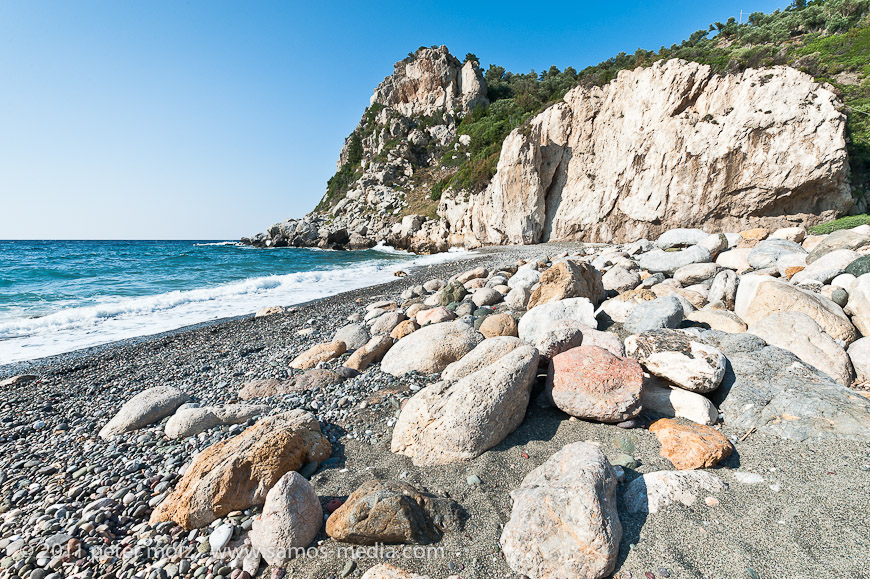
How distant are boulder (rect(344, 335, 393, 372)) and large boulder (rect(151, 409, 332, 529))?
1.93 metres

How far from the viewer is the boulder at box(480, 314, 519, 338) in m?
5.16

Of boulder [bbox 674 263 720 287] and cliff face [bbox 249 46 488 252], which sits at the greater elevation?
cliff face [bbox 249 46 488 252]

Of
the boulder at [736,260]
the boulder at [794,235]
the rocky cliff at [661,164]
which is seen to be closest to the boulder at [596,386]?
the boulder at [736,260]

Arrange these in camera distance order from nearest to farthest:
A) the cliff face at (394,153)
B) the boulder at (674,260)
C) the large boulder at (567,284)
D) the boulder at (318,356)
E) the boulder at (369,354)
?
the boulder at (369,354) → the boulder at (318,356) → the large boulder at (567,284) → the boulder at (674,260) → the cliff face at (394,153)

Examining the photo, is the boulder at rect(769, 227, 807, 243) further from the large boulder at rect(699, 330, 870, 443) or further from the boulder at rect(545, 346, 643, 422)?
the boulder at rect(545, 346, 643, 422)

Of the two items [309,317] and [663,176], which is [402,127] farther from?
[309,317]

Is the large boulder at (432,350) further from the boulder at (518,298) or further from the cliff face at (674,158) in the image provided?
the cliff face at (674,158)

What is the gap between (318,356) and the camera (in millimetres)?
5664

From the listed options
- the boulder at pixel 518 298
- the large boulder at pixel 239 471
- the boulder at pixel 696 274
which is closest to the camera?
the large boulder at pixel 239 471

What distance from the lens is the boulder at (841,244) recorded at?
20.6 ft

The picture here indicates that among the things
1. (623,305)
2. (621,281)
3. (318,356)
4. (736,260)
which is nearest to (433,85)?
(736,260)

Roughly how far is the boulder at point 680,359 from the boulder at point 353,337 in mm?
4074

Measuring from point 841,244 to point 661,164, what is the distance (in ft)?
48.0

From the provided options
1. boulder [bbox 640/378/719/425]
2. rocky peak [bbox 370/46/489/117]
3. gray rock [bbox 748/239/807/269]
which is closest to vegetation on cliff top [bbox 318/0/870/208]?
rocky peak [bbox 370/46/489/117]
